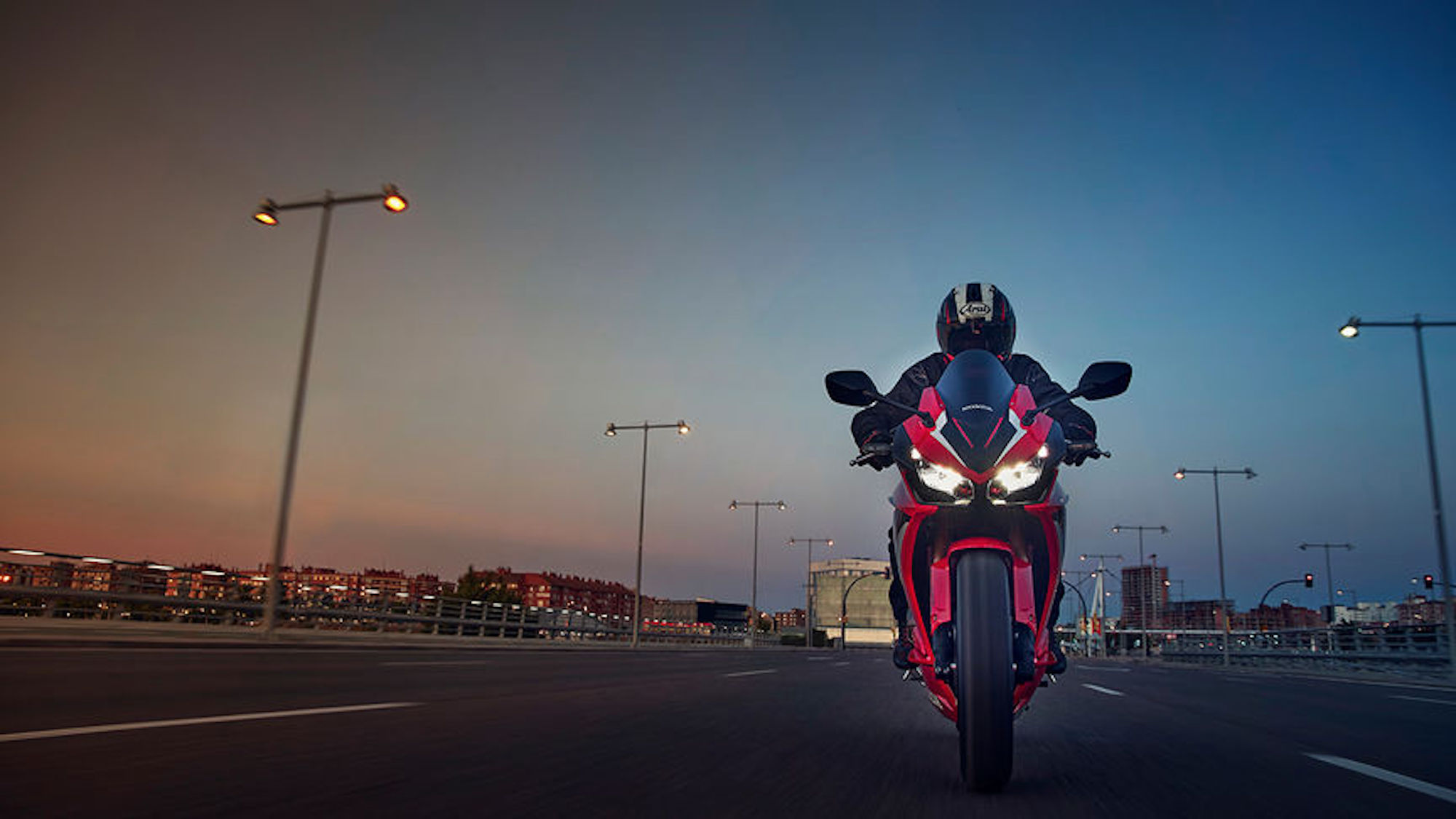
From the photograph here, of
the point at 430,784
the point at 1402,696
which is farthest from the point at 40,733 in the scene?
the point at 1402,696

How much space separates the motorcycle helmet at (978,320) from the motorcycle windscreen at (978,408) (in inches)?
26.1

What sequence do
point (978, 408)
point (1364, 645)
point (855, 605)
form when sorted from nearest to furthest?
point (978, 408)
point (1364, 645)
point (855, 605)

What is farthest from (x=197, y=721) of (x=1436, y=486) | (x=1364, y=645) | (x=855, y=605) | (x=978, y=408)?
(x=855, y=605)

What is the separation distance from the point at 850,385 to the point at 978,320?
39.5 inches

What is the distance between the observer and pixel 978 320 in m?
5.44

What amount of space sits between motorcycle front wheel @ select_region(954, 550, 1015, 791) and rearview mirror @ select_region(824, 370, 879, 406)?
123 centimetres

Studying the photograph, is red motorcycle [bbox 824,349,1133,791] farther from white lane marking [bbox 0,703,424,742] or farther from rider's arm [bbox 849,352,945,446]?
white lane marking [bbox 0,703,424,742]

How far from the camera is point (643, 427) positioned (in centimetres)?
4825

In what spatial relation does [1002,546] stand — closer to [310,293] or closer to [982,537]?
[982,537]

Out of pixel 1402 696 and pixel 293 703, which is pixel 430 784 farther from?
pixel 1402 696

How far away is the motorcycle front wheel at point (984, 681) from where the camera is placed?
12.3ft

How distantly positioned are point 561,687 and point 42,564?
14.7 m

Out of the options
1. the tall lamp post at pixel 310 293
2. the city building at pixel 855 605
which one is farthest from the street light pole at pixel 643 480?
the city building at pixel 855 605

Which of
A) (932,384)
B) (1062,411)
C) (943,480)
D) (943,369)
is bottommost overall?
(943,480)
